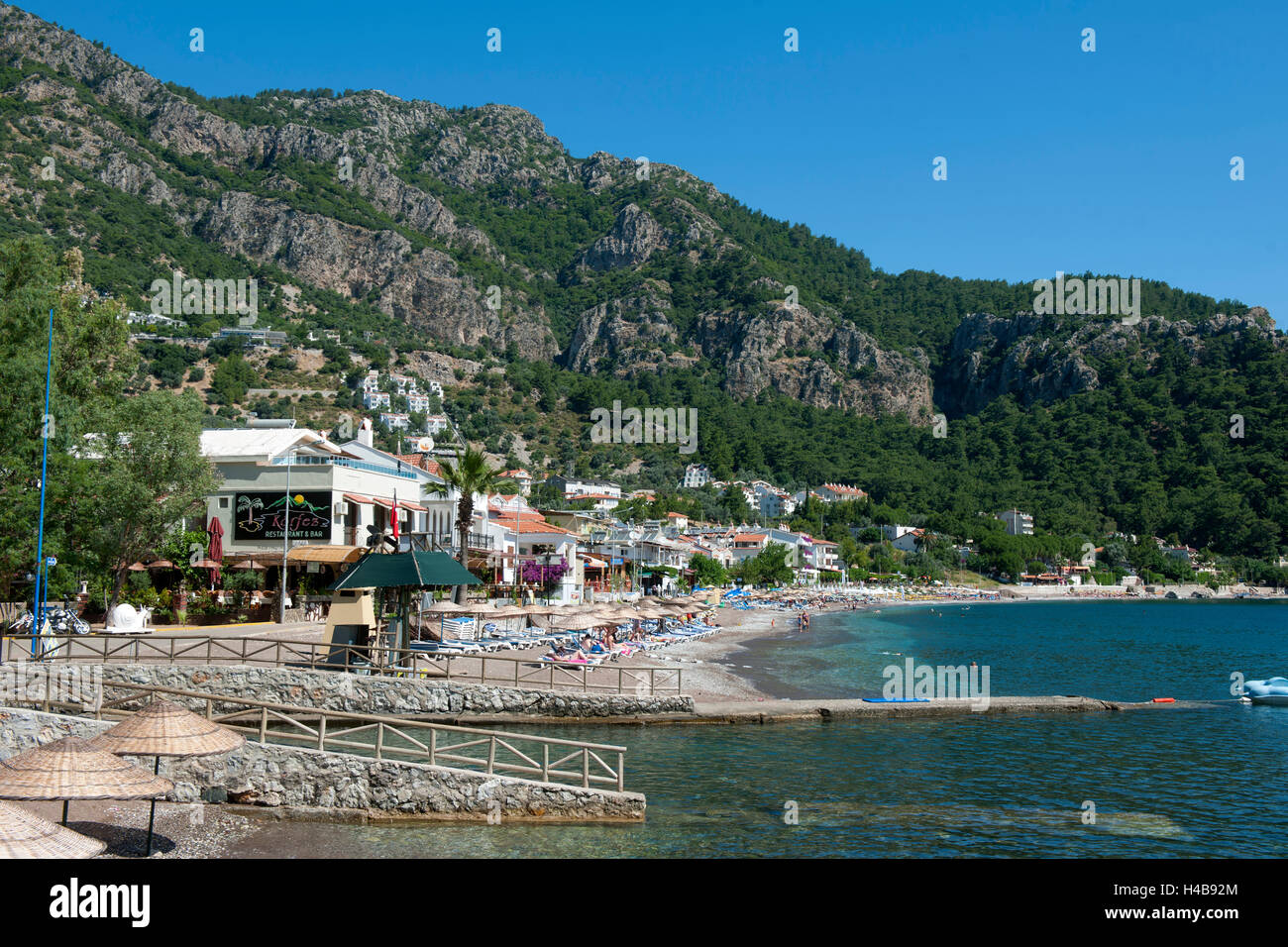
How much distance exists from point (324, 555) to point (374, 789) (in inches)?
849

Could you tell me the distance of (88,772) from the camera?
9422 mm

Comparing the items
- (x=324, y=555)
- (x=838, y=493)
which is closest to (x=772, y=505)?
(x=838, y=493)

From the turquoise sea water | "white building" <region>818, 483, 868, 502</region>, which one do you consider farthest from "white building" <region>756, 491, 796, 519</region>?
the turquoise sea water

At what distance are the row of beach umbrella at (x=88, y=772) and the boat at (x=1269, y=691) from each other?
119ft

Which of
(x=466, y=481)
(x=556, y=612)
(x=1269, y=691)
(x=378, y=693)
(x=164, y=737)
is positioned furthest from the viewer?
(x=556, y=612)

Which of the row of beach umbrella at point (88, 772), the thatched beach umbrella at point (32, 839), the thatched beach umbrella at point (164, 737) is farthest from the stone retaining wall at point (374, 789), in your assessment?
the thatched beach umbrella at point (32, 839)

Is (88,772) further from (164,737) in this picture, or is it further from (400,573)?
(400,573)

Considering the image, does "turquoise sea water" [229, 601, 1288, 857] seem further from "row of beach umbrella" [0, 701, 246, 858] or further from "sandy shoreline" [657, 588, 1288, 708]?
"sandy shoreline" [657, 588, 1288, 708]

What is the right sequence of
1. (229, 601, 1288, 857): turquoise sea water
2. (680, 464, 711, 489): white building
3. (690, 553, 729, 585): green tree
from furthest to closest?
(680, 464, 711, 489): white building, (690, 553, 729, 585): green tree, (229, 601, 1288, 857): turquoise sea water

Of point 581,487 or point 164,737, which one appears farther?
point 581,487

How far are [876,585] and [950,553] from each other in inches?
1050

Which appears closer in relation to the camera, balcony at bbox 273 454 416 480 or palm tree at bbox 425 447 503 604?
balcony at bbox 273 454 416 480

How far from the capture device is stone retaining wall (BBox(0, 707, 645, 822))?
13891 millimetres

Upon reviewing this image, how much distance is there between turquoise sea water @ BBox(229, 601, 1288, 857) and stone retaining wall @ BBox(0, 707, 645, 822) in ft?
1.15
